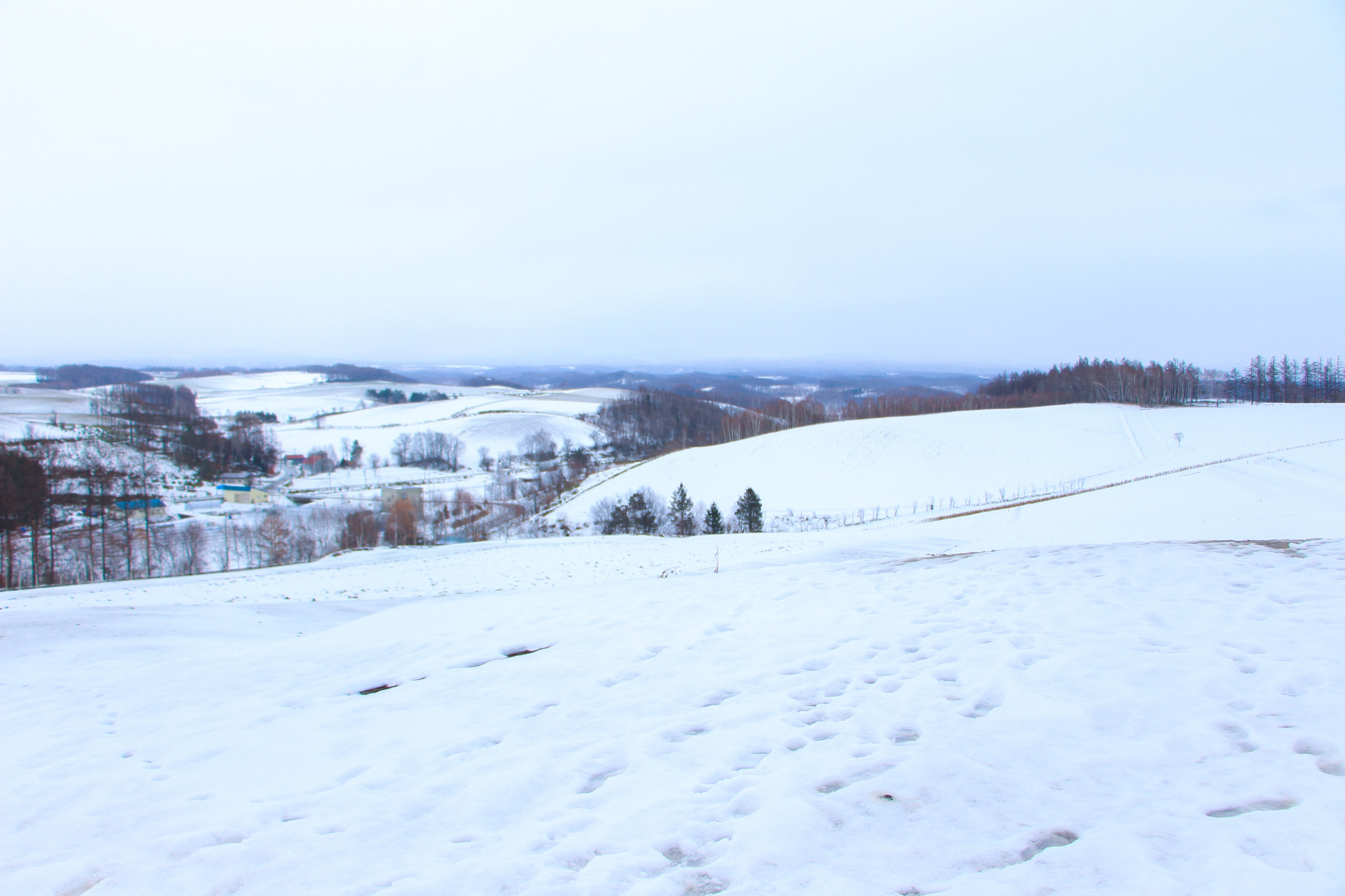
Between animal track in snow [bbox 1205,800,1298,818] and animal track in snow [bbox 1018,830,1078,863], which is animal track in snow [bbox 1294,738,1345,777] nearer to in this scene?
animal track in snow [bbox 1205,800,1298,818]

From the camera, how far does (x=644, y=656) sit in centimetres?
592

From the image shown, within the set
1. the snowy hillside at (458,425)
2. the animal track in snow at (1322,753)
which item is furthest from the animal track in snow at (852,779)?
the snowy hillside at (458,425)

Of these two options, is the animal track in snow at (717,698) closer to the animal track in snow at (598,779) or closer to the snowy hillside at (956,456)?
the animal track in snow at (598,779)

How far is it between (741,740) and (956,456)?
45873 millimetres

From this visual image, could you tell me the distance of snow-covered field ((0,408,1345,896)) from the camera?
288 centimetres

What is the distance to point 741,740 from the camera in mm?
4070

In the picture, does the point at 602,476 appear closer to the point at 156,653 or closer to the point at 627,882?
the point at 156,653

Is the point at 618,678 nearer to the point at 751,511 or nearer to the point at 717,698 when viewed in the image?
the point at 717,698

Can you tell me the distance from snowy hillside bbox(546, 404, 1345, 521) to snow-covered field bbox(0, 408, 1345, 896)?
93.8 feet

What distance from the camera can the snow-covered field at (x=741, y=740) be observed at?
2.88 meters

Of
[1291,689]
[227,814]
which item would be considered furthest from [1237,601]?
[227,814]

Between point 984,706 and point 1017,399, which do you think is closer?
point 984,706

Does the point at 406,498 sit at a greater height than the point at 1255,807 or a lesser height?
lesser

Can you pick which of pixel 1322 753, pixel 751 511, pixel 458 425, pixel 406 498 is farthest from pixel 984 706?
pixel 458 425
